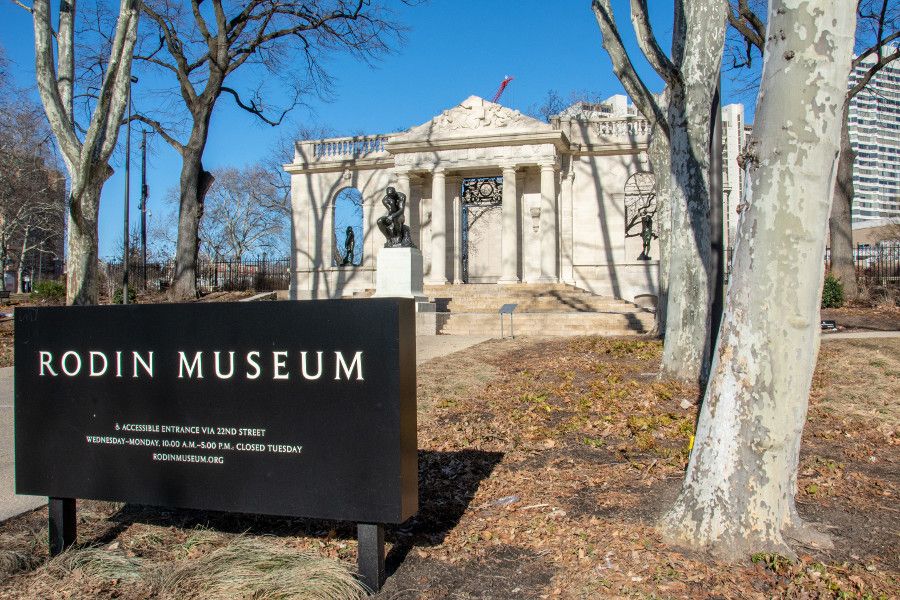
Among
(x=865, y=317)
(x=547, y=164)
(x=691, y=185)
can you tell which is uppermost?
(x=547, y=164)

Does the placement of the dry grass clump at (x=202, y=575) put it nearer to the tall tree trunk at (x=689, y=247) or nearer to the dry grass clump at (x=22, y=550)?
the dry grass clump at (x=22, y=550)

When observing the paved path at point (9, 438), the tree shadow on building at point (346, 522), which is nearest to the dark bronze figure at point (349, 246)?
the paved path at point (9, 438)

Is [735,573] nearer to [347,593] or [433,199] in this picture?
[347,593]

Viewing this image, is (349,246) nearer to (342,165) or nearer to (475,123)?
(342,165)

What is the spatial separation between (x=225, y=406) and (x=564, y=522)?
2057mm

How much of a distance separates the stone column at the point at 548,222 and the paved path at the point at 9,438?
12.5 m

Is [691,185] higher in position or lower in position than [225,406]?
higher

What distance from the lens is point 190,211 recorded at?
25594 millimetres

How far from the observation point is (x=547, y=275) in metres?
28.1

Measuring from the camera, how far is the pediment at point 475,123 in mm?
28156

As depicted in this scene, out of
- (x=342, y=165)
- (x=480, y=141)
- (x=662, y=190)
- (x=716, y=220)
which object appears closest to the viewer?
(x=716, y=220)

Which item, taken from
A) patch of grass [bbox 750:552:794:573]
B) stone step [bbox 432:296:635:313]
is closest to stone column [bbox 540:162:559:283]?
stone step [bbox 432:296:635:313]

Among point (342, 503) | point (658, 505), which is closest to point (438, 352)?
point (658, 505)

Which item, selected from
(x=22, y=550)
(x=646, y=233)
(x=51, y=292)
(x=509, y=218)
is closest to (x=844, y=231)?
(x=646, y=233)
